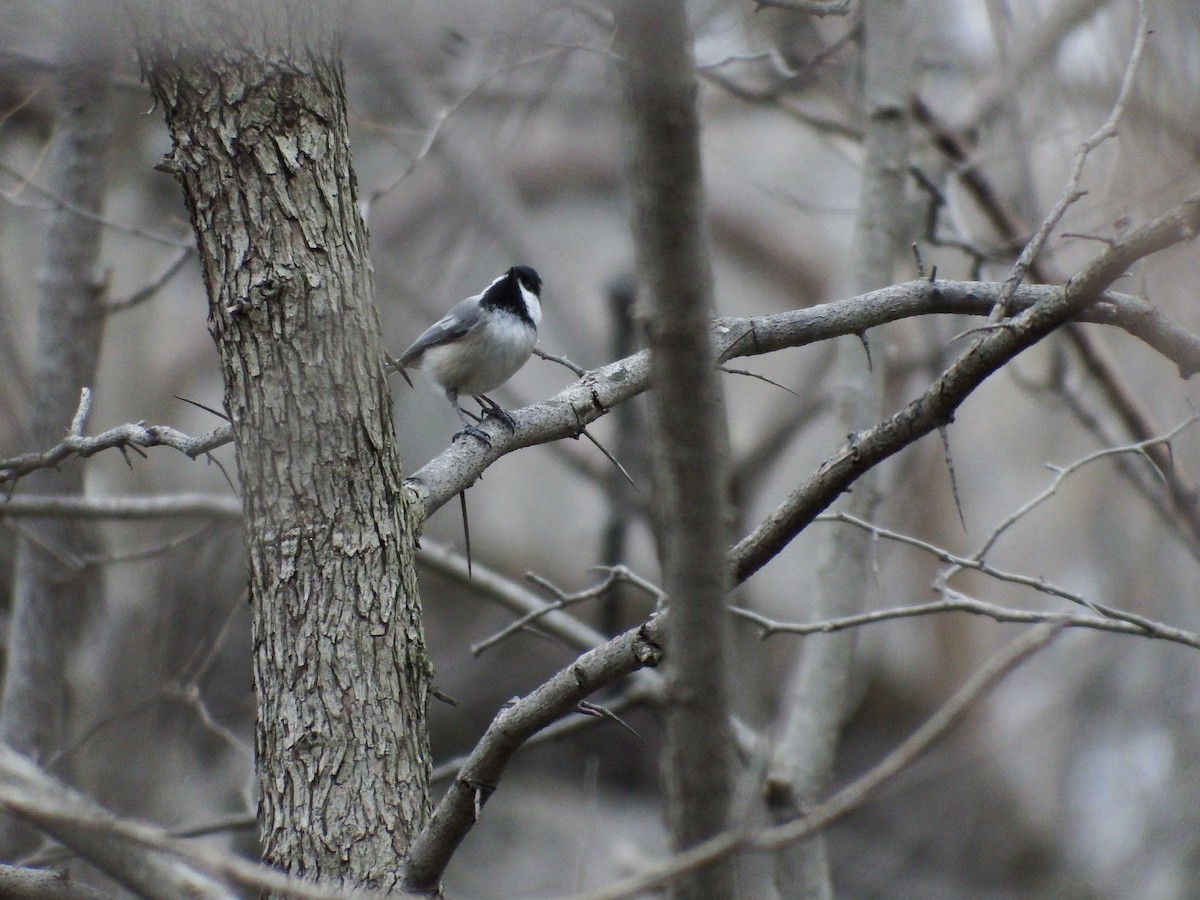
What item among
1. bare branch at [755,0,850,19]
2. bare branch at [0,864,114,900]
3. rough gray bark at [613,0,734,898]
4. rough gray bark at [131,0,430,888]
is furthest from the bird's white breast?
rough gray bark at [613,0,734,898]

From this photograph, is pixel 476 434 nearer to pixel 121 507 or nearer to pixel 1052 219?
pixel 1052 219

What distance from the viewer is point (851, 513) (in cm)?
424

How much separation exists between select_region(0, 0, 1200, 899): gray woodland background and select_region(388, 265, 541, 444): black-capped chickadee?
71 cm

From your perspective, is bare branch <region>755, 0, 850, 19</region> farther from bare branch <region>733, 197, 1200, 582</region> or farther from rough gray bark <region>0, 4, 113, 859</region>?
rough gray bark <region>0, 4, 113, 859</region>

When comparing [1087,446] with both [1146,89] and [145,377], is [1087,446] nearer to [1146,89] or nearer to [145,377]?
[1146,89]

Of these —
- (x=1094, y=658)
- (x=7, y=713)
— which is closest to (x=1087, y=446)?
(x=1094, y=658)

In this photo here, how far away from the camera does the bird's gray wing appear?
4316mm

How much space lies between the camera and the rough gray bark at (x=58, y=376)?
430 centimetres

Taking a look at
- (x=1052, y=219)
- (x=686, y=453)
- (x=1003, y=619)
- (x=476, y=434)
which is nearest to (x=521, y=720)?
(x=686, y=453)

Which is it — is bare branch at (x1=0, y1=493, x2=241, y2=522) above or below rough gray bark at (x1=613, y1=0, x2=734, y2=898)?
above

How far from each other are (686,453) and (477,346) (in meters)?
3.03

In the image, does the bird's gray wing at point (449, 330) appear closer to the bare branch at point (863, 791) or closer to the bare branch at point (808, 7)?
the bare branch at point (808, 7)

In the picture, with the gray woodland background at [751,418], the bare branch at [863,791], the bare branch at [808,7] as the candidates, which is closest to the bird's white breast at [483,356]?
the gray woodland background at [751,418]

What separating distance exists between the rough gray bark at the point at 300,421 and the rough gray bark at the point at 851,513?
2.04 m
